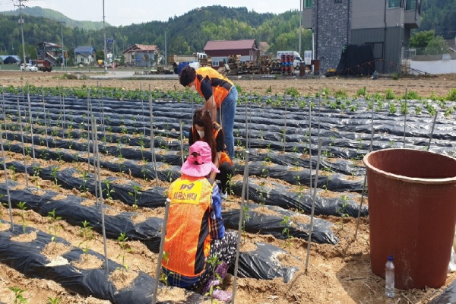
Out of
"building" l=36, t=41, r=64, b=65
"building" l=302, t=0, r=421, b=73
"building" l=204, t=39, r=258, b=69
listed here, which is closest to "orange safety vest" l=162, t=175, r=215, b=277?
"building" l=302, t=0, r=421, b=73

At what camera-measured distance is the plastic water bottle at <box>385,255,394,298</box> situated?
7.90ft

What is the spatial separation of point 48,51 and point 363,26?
224 ft

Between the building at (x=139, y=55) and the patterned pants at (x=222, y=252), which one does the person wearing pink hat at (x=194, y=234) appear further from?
the building at (x=139, y=55)

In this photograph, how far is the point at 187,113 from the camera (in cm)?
860

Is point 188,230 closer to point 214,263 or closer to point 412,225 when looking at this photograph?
point 214,263

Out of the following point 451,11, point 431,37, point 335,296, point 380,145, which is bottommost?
point 335,296

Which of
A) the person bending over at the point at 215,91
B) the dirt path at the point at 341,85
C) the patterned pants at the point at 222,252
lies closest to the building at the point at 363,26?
the dirt path at the point at 341,85

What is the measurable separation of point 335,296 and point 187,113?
258 inches

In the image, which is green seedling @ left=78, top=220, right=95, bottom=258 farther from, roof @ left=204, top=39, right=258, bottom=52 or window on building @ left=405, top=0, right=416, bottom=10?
roof @ left=204, top=39, right=258, bottom=52

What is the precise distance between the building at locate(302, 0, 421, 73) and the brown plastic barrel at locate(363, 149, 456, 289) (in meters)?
22.9

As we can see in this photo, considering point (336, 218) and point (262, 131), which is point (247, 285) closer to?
point (336, 218)

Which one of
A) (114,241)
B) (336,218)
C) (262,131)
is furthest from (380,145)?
(114,241)

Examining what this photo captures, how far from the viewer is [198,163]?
8.52 ft

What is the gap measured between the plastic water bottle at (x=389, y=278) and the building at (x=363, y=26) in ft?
76.2
